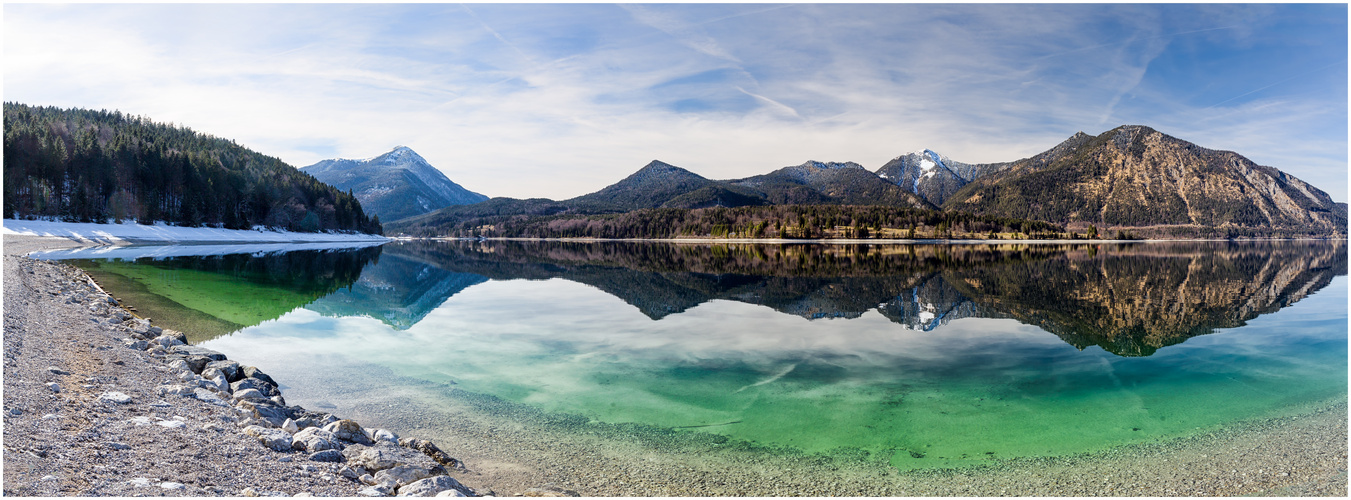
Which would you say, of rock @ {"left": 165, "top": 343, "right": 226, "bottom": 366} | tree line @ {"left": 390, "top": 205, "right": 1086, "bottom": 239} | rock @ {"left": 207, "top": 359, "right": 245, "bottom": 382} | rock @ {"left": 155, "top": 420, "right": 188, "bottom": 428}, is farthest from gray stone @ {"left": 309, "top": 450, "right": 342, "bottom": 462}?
tree line @ {"left": 390, "top": 205, "right": 1086, "bottom": 239}

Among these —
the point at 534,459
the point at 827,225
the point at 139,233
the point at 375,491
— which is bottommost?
the point at 534,459

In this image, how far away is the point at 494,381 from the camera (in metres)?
10.4

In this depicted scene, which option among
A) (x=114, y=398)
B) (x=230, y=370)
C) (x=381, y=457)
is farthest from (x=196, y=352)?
(x=381, y=457)

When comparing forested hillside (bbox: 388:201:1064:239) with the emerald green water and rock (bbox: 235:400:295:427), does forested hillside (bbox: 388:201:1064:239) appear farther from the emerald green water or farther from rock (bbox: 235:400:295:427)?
rock (bbox: 235:400:295:427)

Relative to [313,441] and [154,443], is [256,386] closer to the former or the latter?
[154,443]

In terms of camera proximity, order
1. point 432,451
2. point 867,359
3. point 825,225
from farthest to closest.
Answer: point 825,225 < point 867,359 < point 432,451

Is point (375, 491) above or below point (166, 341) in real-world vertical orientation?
below

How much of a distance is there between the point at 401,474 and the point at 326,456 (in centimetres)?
91

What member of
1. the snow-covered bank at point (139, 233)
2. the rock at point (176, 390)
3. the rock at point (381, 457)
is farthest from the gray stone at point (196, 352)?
the snow-covered bank at point (139, 233)

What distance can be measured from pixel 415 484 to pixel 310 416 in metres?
3.28

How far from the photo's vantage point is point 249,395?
8.13 metres

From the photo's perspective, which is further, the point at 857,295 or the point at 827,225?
the point at 827,225

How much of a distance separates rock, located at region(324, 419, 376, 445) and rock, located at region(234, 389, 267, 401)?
2051 mm

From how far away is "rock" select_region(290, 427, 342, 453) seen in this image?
622 centimetres
